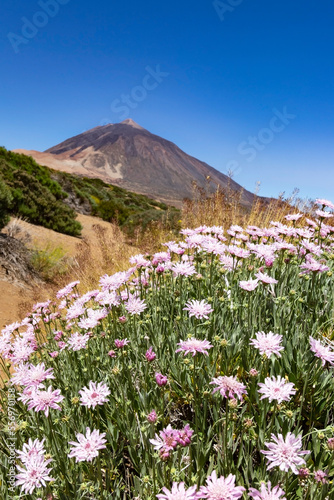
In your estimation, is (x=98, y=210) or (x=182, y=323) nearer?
(x=182, y=323)

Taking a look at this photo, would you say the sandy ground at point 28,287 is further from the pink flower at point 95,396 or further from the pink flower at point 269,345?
the pink flower at point 269,345

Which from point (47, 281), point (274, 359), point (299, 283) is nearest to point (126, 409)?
point (274, 359)

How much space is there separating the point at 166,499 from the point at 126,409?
81 centimetres

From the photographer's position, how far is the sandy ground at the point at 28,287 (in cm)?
667

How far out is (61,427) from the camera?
6.86ft

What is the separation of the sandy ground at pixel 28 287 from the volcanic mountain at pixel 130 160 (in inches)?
4939

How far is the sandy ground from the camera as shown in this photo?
6.67 metres

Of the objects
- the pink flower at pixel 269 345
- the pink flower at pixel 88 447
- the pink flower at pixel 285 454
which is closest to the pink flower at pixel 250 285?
the pink flower at pixel 269 345

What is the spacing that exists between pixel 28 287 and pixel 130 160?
168 meters

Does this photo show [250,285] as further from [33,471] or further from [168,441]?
[33,471]

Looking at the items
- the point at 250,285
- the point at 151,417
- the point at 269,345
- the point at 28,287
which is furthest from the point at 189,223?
the point at 151,417

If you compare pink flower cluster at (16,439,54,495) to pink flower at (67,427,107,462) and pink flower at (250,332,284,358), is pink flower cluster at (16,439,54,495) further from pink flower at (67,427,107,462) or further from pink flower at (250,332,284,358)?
pink flower at (250,332,284,358)

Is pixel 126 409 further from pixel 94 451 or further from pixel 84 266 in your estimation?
pixel 84 266

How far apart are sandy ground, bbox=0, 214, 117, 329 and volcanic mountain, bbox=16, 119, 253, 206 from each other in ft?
412
